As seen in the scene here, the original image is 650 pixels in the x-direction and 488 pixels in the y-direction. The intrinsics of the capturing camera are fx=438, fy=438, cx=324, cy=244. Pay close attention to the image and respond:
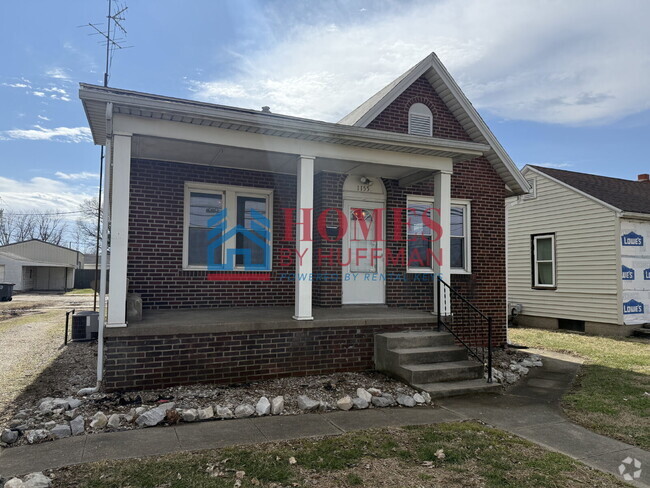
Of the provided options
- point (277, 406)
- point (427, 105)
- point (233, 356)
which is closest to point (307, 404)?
point (277, 406)

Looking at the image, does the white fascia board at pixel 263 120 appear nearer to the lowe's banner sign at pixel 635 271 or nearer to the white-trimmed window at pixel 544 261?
the lowe's banner sign at pixel 635 271

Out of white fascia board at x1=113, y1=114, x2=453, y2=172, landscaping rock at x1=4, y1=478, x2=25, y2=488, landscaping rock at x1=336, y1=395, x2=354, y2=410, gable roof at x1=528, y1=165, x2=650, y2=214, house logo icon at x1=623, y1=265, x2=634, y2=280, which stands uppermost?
gable roof at x1=528, y1=165, x2=650, y2=214

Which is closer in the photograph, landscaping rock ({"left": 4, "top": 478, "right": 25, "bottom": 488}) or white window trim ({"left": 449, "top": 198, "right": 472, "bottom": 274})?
landscaping rock ({"left": 4, "top": 478, "right": 25, "bottom": 488})

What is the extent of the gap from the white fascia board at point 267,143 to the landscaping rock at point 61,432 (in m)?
3.32

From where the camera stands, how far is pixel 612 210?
11.9 metres

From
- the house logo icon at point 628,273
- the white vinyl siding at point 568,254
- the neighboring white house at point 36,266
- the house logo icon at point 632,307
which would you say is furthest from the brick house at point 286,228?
the neighboring white house at point 36,266

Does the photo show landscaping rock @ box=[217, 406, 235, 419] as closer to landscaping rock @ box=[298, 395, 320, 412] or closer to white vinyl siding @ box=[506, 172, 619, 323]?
landscaping rock @ box=[298, 395, 320, 412]

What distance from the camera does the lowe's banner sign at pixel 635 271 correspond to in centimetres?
1169

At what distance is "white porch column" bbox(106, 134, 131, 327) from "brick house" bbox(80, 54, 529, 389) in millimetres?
13

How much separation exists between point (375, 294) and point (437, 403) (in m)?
3.22

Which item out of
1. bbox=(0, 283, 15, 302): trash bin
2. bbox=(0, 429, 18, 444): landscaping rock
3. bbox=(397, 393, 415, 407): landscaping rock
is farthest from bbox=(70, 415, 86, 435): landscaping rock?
bbox=(0, 283, 15, 302): trash bin

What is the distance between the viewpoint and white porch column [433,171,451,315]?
7.11 meters

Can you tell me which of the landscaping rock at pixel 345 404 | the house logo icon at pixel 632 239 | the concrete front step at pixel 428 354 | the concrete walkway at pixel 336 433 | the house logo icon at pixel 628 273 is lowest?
the concrete walkway at pixel 336 433

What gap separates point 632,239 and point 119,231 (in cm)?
1272
